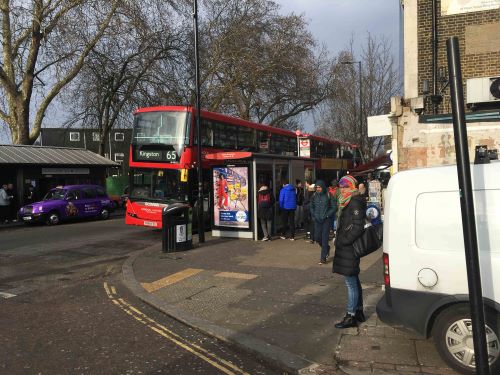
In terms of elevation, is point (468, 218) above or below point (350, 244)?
above

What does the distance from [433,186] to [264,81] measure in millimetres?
29462

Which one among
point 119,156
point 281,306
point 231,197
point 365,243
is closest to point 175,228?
point 231,197

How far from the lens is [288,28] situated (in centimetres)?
3259

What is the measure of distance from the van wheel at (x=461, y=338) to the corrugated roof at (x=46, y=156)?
20.8 m

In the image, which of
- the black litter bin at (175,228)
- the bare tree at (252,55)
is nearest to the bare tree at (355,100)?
the bare tree at (252,55)

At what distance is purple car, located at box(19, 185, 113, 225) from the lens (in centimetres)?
1944

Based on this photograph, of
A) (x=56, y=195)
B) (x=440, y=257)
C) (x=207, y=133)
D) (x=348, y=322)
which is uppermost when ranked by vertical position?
(x=207, y=133)

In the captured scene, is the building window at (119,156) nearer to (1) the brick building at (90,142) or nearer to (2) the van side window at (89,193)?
(1) the brick building at (90,142)

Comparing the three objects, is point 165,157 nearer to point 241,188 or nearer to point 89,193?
point 241,188

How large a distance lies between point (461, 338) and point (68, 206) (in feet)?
61.5

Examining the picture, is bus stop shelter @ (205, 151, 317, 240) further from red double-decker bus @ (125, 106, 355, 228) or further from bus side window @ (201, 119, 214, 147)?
bus side window @ (201, 119, 214, 147)

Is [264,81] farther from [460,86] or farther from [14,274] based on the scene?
[460,86]

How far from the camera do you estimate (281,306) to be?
21.9ft

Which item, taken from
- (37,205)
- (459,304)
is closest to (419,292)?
(459,304)
